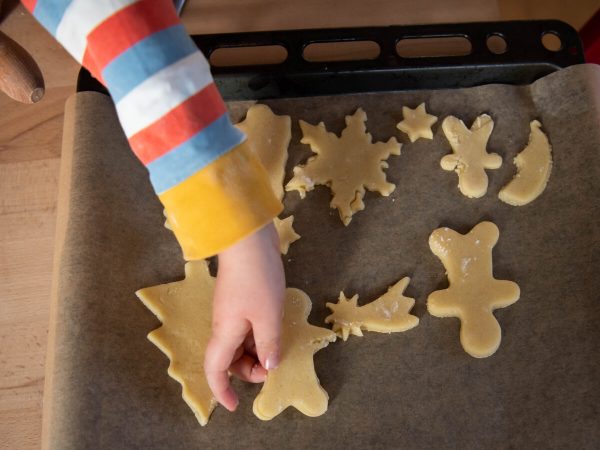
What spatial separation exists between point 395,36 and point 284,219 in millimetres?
316

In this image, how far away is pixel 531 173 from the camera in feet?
Answer: 2.71

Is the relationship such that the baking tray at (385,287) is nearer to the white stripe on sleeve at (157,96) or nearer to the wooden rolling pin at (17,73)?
the wooden rolling pin at (17,73)

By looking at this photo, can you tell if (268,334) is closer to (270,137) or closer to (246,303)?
(246,303)

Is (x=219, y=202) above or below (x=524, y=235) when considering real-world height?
above

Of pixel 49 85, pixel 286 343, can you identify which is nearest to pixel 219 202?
pixel 286 343

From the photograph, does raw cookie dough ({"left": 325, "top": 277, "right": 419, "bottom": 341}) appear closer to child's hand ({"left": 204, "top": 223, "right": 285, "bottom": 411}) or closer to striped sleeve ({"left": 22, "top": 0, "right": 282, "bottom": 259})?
child's hand ({"left": 204, "top": 223, "right": 285, "bottom": 411})

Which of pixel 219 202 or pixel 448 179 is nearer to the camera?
pixel 219 202

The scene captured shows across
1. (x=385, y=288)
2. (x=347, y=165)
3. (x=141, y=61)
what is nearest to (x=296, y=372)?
(x=385, y=288)

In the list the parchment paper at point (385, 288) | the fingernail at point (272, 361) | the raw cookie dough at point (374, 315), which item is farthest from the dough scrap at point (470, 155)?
the fingernail at point (272, 361)

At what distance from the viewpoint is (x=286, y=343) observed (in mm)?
735

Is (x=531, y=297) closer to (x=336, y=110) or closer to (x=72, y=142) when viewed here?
(x=336, y=110)

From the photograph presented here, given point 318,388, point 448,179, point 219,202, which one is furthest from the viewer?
point 448,179

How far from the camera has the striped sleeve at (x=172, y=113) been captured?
47cm

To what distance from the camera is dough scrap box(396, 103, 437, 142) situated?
2.78 ft
